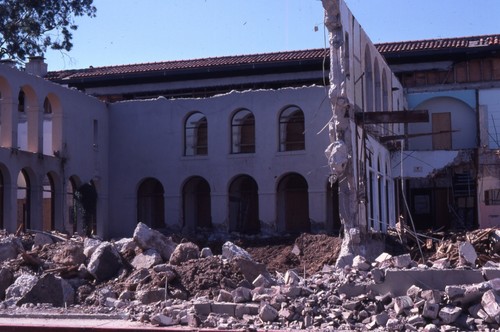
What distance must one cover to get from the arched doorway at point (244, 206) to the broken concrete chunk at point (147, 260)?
15194 mm

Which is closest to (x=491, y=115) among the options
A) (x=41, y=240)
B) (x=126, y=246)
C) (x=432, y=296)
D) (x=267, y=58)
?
(x=267, y=58)

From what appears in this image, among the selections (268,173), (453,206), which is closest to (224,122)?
(268,173)

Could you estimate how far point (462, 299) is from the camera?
11.8 m

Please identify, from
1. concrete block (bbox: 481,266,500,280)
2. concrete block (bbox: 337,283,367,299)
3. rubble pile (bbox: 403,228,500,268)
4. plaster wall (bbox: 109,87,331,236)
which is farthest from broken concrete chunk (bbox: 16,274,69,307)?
plaster wall (bbox: 109,87,331,236)

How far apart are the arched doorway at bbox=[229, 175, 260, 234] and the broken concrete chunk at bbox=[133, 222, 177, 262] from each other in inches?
577

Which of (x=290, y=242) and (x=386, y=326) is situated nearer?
(x=386, y=326)

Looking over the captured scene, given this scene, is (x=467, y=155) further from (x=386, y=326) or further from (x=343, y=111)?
(x=386, y=326)

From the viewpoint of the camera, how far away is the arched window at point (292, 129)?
3038 centimetres

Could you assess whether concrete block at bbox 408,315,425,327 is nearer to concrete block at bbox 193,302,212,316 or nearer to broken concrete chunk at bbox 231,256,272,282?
concrete block at bbox 193,302,212,316

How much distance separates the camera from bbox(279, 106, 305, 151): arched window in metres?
30.4

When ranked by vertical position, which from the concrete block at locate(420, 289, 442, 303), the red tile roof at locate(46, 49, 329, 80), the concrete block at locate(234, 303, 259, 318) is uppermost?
the red tile roof at locate(46, 49, 329, 80)

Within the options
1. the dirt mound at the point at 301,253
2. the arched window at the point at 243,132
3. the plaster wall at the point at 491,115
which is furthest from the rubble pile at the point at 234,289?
the plaster wall at the point at 491,115

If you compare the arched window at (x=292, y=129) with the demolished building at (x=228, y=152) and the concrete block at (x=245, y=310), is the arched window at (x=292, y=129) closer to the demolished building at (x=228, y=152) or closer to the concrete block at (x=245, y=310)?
the demolished building at (x=228, y=152)

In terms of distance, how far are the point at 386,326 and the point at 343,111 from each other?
1128cm
